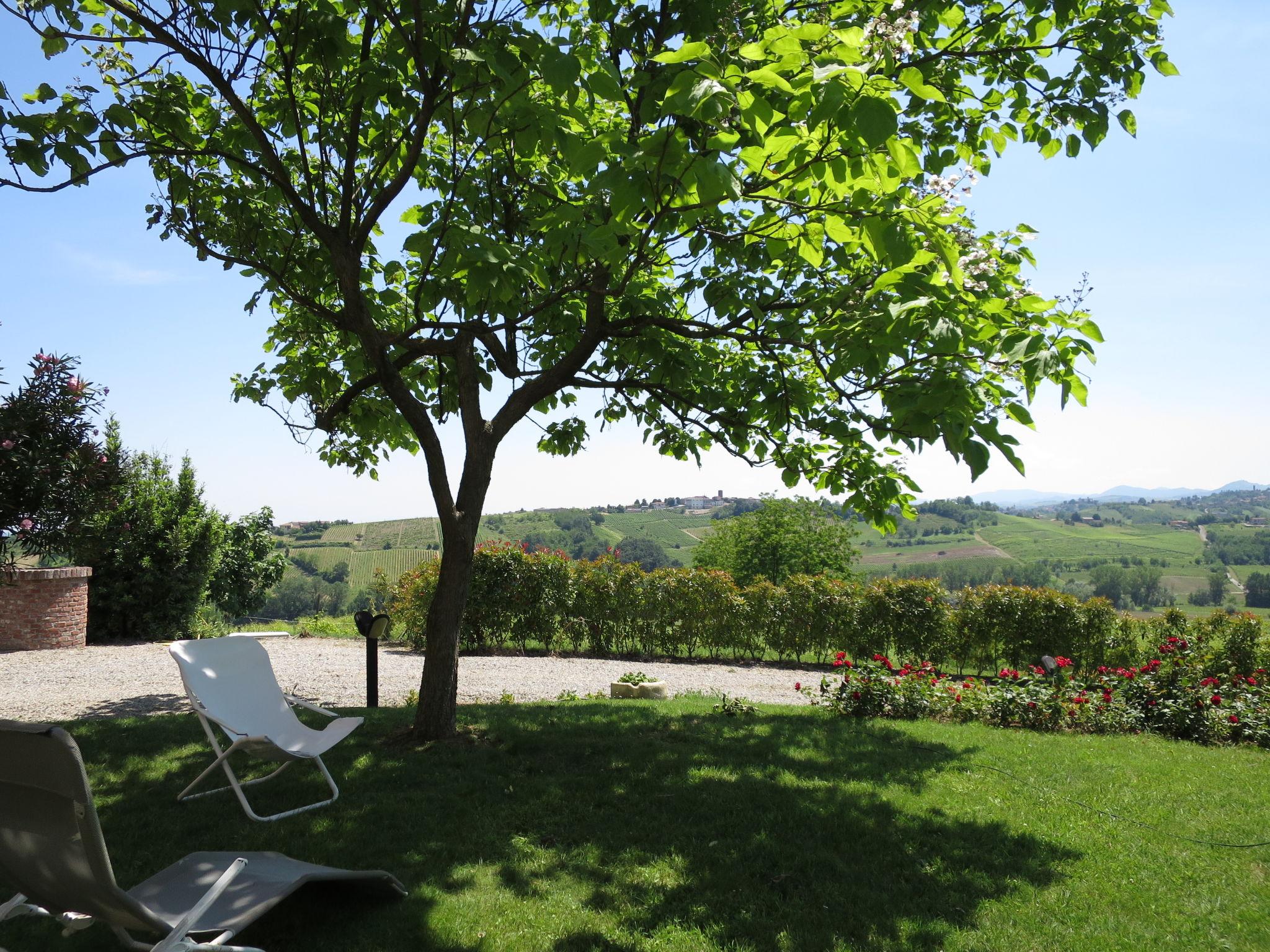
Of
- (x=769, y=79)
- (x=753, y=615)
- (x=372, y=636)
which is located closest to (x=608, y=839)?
(x=769, y=79)

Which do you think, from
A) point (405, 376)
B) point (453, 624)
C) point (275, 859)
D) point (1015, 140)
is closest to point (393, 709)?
point (453, 624)

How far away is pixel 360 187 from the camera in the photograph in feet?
18.2

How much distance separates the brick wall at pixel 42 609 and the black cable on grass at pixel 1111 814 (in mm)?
11559

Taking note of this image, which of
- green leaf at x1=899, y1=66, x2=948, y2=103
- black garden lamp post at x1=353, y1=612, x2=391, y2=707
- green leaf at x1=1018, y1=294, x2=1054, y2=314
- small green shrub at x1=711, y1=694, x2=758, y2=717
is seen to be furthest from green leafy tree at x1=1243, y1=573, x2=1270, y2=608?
green leaf at x1=899, y1=66, x2=948, y2=103

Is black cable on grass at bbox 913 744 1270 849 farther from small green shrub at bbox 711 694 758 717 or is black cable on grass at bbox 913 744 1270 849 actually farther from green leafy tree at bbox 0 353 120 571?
green leafy tree at bbox 0 353 120 571

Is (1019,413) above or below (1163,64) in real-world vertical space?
below

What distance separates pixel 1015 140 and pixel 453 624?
550 centimetres

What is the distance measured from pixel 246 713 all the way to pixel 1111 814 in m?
5.34

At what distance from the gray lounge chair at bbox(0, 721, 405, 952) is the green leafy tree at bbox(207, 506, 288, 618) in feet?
43.2

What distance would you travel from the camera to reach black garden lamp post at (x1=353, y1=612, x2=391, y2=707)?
23.4 feet

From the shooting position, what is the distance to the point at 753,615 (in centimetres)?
1247

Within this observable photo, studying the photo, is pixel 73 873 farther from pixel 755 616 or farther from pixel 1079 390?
pixel 755 616

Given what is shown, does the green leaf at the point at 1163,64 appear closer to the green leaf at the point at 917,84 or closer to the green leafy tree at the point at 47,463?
the green leaf at the point at 917,84

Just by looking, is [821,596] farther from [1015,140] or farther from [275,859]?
[275,859]
